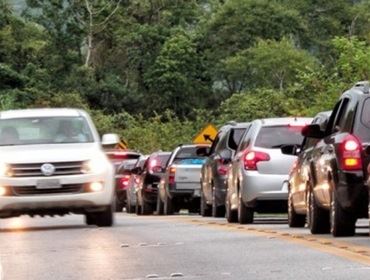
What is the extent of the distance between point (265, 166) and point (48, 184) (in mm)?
3576

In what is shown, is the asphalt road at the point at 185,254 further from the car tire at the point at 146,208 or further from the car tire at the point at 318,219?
the car tire at the point at 146,208

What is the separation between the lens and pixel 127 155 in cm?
5038

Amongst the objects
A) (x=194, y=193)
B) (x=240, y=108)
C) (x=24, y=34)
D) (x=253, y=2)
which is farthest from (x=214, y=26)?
(x=194, y=193)

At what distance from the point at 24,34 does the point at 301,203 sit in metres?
64.5

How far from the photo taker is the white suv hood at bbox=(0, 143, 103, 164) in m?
21.4

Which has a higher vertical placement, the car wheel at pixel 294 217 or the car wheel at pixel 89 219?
the car wheel at pixel 294 217

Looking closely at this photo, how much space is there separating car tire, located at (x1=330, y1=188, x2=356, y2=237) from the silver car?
19.0ft

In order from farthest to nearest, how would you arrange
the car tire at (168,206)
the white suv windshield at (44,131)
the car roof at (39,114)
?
the car tire at (168,206)
the car roof at (39,114)
the white suv windshield at (44,131)

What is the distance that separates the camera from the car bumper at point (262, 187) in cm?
2288

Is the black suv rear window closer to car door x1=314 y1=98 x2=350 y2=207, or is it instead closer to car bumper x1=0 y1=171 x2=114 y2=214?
car bumper x1=0 y1=171 x2=114 y2=214

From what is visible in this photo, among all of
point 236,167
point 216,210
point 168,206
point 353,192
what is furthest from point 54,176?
point 168,206

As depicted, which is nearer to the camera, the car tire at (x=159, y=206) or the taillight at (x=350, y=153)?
the taillight at (x=350, y=153)

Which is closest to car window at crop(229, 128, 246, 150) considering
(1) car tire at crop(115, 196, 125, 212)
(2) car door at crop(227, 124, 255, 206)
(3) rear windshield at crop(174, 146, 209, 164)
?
(2) car door at crop(227, 124, 255, 206)

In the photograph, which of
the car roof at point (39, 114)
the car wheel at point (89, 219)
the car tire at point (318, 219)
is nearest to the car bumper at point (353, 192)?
the car tire at point (318, 219)
